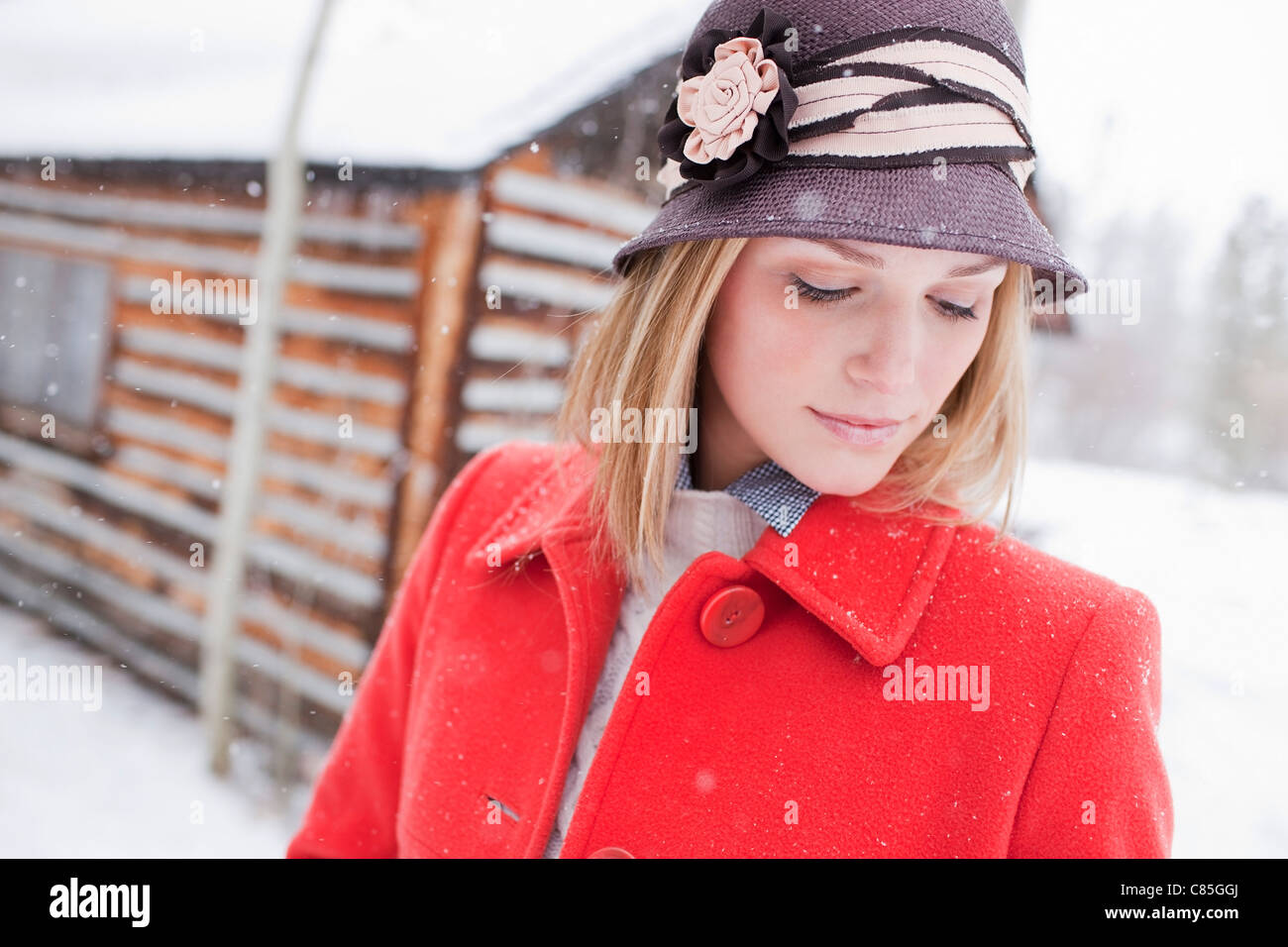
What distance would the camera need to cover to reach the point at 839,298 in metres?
1.08

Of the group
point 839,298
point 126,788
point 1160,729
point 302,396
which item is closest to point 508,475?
point 839,298

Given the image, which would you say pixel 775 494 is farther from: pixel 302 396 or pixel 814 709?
pixel 302 396

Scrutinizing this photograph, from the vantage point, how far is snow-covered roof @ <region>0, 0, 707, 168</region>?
353 cm

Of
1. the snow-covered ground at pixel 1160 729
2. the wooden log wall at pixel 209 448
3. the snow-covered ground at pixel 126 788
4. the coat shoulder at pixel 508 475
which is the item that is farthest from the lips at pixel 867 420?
the snow-covered ground at pixel 126 788

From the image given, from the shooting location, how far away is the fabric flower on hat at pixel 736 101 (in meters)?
1.06

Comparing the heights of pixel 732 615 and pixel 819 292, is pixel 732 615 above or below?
below

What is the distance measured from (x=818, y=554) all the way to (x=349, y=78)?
13.6 feet

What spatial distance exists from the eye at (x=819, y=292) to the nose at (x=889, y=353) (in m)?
0.05

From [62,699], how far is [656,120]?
5204 mm

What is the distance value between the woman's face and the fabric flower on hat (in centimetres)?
12

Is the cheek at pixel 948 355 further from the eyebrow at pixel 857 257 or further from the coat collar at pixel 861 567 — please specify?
the coat collar at pixel 861 567

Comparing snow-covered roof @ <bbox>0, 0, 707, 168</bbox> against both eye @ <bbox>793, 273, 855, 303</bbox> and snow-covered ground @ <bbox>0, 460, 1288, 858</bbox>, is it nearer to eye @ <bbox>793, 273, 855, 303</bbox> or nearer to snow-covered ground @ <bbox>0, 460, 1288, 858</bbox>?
eye @ <bbox>793, 273, 855, 303</bbox>

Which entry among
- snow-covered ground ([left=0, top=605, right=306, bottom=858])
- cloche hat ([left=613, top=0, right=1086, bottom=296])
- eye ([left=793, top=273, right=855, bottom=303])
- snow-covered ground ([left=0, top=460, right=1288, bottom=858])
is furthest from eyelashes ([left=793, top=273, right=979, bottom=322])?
snow-covered ground ([left=0, top=605, right=306, bottom=858])
